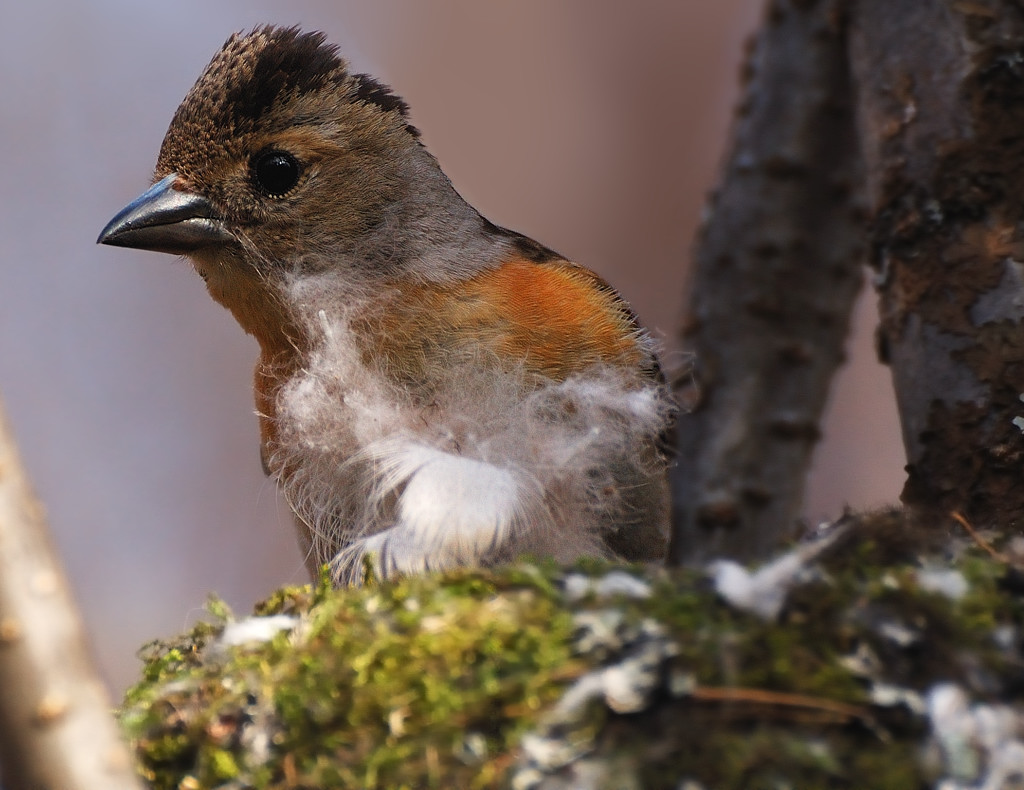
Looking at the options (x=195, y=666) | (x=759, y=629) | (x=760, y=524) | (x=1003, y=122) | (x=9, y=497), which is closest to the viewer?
(x=9, y=497)

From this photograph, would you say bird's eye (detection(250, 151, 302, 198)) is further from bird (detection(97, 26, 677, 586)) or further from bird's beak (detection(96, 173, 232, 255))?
bird's beak (detection(96, 173, 232, 255))

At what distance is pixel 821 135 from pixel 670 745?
2570mm

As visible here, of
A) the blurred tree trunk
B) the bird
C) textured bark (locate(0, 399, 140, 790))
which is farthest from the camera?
the blurred tree trunk

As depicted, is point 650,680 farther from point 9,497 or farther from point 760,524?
point 760,524

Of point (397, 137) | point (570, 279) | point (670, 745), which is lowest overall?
point (670, 745)

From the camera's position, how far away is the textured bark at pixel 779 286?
3.49 meters

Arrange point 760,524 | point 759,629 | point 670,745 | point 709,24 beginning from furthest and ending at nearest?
point 709,24 < point 760,524 < point 759,629 < point 670,745

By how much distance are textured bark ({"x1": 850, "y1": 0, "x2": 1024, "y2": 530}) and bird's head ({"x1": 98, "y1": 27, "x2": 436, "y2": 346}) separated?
1.26 m

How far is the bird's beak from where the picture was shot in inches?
104

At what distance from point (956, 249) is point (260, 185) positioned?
1.67 meters

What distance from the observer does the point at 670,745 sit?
58.4 inches

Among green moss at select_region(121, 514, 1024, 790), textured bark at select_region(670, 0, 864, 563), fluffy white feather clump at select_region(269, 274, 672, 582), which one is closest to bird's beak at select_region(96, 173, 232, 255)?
fluffy white feather clump at select_region(269, 274, 672, 582)

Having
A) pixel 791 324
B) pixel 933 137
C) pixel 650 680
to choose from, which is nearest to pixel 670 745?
pixel 650 680

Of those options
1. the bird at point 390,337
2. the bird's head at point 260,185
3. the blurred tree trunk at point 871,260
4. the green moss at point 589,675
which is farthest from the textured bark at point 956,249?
the bird's head at point 260,185
